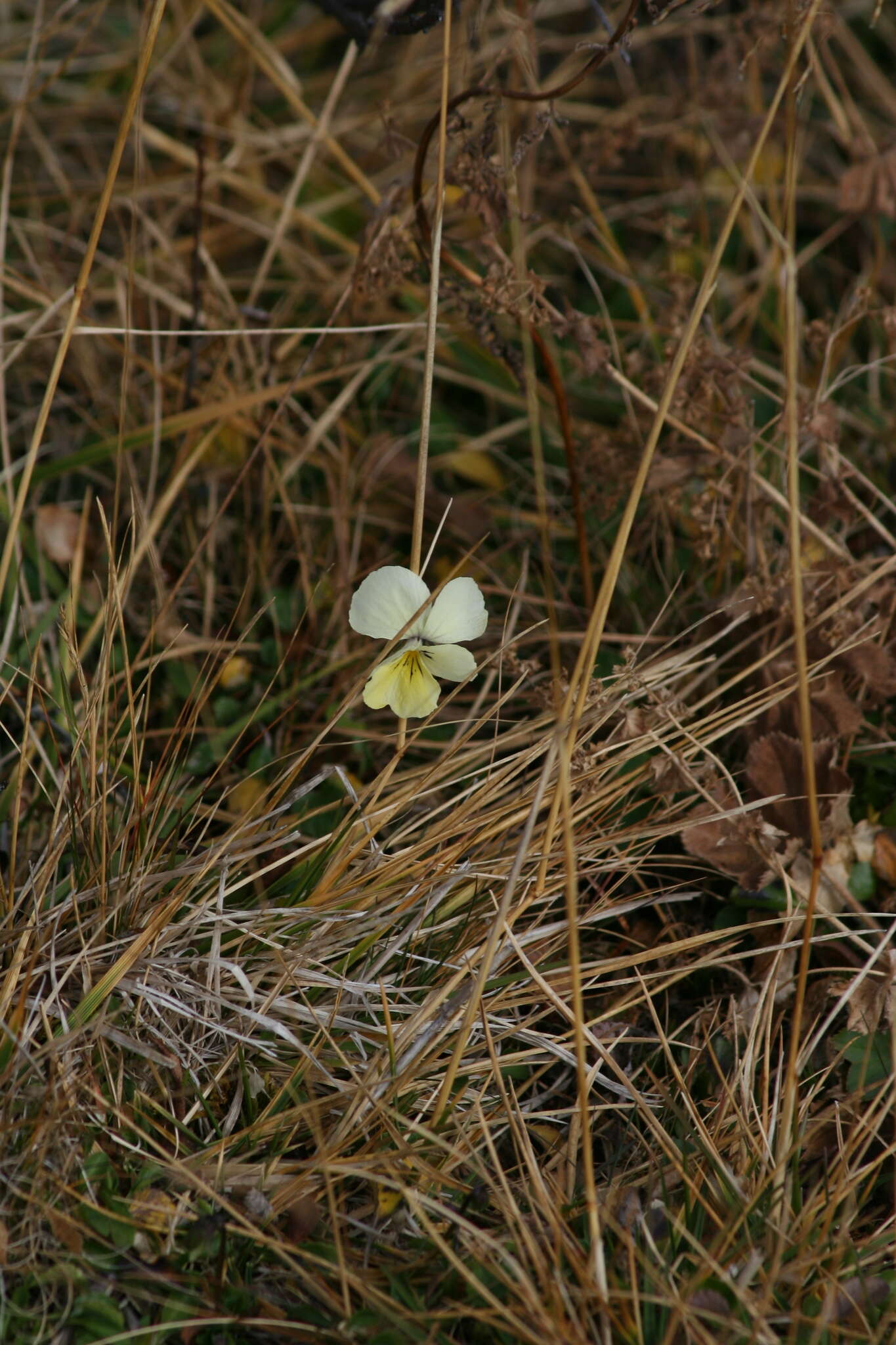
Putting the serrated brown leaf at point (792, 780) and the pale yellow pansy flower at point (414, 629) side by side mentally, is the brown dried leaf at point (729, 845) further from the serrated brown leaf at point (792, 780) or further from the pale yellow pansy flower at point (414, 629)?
the pale yellow pansy flower at point (414, 629)

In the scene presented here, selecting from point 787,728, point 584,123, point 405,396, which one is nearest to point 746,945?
point 787,728

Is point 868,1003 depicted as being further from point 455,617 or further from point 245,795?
point 245,795

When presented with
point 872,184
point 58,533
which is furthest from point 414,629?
point 872,184

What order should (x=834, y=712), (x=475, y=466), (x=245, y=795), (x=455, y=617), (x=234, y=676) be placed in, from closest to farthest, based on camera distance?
1. (x=455, y=617)
2. (x=834, y=712)
3. (x=245, y=795)
4. (x=234, y=676)
5. (x=475, y=466)

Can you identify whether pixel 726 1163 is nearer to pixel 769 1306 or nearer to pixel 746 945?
pixel 769 1306

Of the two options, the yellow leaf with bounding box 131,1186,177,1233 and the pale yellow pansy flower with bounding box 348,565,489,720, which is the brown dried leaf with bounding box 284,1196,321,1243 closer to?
the yellow leaf with bounding box 131,1186,177,1233

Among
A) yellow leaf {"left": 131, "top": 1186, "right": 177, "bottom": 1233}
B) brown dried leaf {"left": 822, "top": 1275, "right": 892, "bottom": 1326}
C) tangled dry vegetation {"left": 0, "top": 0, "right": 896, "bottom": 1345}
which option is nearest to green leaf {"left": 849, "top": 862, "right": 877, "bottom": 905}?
tangled dry vegetation {"left": 0, "top": 0, "right": 896, "bottom": 1345}
